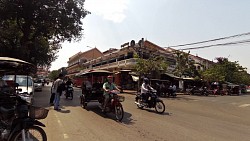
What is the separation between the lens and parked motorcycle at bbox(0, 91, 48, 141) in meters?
5.38

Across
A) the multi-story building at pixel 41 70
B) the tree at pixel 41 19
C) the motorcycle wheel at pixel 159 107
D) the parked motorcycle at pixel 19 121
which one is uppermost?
the tree at pixel 41 19

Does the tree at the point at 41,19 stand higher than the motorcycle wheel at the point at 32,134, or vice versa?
the tree at the point at 41,19

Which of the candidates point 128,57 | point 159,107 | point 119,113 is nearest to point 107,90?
point 119,113

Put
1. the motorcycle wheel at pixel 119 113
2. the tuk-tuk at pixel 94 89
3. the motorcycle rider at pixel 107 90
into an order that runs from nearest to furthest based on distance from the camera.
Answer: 1. the motorcycle wheel at pixel 119 113
2. the motorcycle rider at pixel 107 90
3. the tuk-tuk at pixel 94 89

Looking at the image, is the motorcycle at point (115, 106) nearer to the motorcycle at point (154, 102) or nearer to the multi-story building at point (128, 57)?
the motorcycle at point (154, 102)

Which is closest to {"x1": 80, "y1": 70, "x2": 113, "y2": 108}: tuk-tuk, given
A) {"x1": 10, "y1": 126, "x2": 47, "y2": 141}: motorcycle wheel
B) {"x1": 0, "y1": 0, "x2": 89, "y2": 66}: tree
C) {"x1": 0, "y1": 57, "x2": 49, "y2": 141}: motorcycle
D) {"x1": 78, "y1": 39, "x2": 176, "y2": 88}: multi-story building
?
{"x1": 0, "y1": 57, "x2": 49, "y2": 141}: motorcycle

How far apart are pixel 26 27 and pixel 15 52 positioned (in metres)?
3.43

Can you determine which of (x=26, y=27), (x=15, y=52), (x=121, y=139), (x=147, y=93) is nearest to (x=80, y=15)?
(x=26, y=27)

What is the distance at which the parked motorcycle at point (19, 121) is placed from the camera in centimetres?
538

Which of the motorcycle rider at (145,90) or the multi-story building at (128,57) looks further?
the multi-story building at (128,57)

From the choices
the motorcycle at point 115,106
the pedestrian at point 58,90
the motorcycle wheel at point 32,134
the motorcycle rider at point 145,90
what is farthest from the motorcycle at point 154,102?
the motorcycle wheel at point 32,134

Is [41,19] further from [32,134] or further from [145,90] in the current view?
[32,134]

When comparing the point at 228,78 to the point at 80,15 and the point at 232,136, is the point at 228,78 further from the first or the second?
the point at 232,136

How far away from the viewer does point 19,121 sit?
5.40 meters
